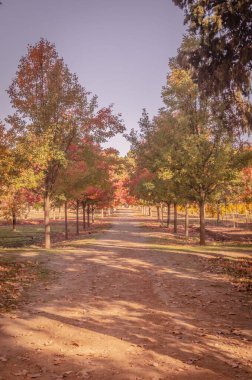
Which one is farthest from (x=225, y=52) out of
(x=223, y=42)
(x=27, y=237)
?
(x=27, y=237)

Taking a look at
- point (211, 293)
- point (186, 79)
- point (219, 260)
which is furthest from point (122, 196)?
point (211, 293)

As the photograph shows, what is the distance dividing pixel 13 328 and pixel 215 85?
8.91m

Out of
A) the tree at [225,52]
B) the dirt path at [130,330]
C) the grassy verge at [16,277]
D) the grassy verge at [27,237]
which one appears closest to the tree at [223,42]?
the tree at [225,52]

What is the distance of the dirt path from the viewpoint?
5.04m

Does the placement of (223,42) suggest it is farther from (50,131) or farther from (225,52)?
(50,131)

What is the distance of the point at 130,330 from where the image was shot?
661 centimetres

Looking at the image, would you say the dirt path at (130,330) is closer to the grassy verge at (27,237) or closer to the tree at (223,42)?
the tree at (223,42)

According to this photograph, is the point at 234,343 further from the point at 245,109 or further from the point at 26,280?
the point at 245,109

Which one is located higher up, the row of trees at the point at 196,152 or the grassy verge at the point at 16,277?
the row of trees at the point at 196,152

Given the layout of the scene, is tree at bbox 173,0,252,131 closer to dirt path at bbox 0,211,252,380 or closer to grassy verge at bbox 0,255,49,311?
dirt path at bbox 0,211,252,380

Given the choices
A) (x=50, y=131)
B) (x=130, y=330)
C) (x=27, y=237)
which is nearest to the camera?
(x=130, y=330)

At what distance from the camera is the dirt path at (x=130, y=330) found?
5.04 metres

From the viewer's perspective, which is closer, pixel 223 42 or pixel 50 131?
pixel 223 42

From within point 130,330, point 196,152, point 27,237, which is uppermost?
point 196,152
